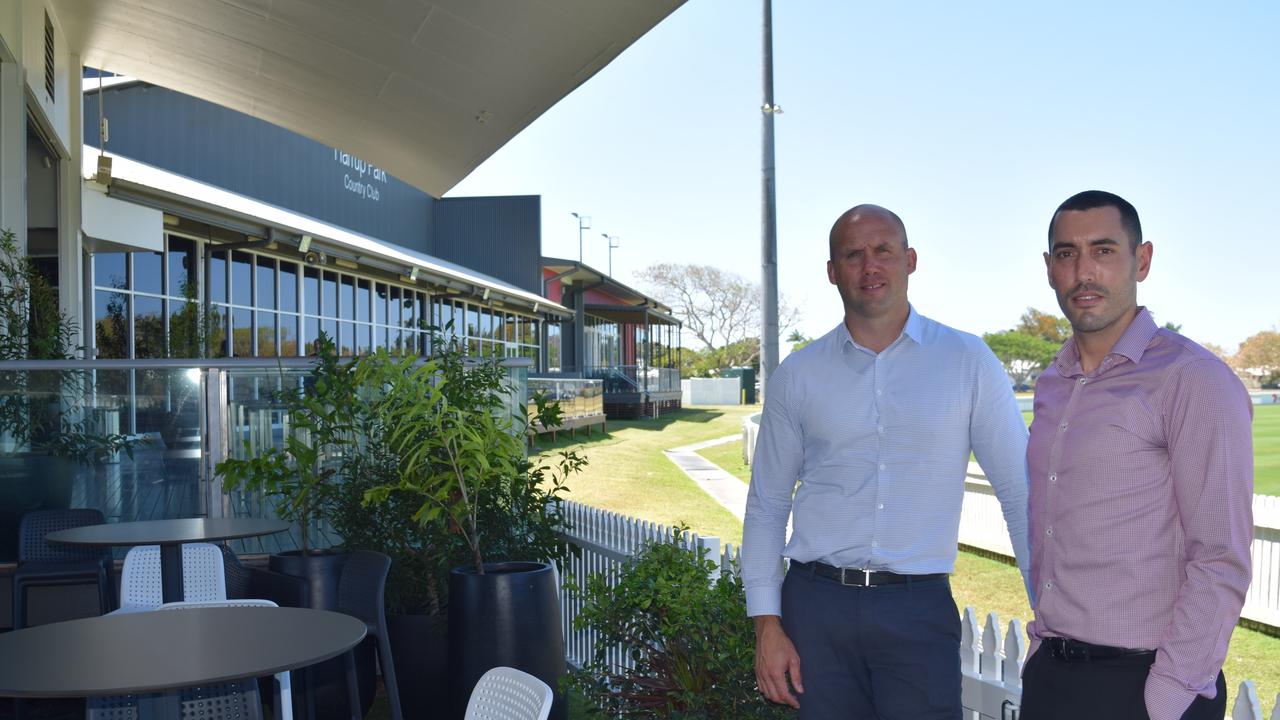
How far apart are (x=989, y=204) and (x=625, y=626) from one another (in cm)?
8908

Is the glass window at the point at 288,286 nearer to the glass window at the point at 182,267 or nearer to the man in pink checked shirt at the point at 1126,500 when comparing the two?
the glass window at the point at 182,267

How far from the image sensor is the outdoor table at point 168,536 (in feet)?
15.4

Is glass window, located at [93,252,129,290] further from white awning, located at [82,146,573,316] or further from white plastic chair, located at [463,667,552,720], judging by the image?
white plastic chair, located at [463,667,552,720]

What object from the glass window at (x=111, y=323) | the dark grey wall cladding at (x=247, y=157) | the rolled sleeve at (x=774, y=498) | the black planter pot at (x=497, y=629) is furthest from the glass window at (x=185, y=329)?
the rolled sleeve at (x=774, y=498)

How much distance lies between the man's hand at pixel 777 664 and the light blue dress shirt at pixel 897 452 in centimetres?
6

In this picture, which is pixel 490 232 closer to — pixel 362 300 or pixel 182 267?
pixel 362 300

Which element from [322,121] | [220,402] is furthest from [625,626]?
[322,121]

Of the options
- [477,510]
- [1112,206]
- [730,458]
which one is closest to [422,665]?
[477,510]

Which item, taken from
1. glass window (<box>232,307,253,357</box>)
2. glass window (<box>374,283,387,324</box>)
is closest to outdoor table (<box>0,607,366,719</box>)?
glass window (<box>232,307,253,357</box>)

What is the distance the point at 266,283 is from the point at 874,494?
58.4ft

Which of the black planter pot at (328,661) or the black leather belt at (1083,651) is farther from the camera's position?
the black planter pot at (328,661)

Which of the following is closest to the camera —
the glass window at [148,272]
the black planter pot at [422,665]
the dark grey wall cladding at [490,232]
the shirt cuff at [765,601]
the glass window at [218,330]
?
the shirt cuff at [765,601]

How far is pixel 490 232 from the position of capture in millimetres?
37719

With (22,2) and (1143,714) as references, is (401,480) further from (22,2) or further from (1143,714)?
(22,2)
